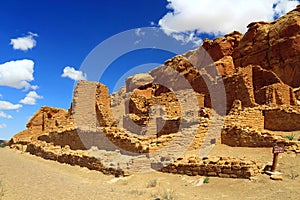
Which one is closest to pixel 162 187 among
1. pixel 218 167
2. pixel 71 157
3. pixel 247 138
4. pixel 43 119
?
pixel 218 167

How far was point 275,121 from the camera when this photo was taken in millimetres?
15008

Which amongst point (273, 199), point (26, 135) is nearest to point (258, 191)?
point (273, 199)

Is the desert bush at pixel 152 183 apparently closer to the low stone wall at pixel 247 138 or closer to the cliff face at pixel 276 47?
the low stone wall at pixel 247 138

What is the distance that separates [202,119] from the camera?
43.5 ft

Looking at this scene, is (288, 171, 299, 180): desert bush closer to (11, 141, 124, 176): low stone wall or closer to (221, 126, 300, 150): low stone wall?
(221, 126, 300, 150): low stone wall

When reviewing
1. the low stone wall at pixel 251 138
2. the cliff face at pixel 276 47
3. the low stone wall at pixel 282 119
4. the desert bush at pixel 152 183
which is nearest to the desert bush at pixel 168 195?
the desert bush at pixel 152 183

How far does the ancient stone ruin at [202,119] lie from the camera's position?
428 inches

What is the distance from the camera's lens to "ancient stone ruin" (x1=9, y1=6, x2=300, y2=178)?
10.9 metres

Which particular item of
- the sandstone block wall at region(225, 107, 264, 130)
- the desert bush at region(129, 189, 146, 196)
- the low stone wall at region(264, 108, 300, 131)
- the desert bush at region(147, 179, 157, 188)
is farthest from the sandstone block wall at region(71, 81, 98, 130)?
the desert bush at region(129, 189, 146, 196)

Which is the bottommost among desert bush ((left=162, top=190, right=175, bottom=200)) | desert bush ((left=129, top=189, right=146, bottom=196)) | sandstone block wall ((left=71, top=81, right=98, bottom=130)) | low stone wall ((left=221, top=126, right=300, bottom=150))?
desert bush ((left=129, top=189, right=146, bottom=196))

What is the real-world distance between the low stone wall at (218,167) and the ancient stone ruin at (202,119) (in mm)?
29

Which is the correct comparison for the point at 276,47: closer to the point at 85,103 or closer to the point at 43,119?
the point at 85,103

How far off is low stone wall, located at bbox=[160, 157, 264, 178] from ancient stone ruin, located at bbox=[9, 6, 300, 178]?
0.10ft

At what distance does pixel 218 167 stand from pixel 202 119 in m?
4.69
